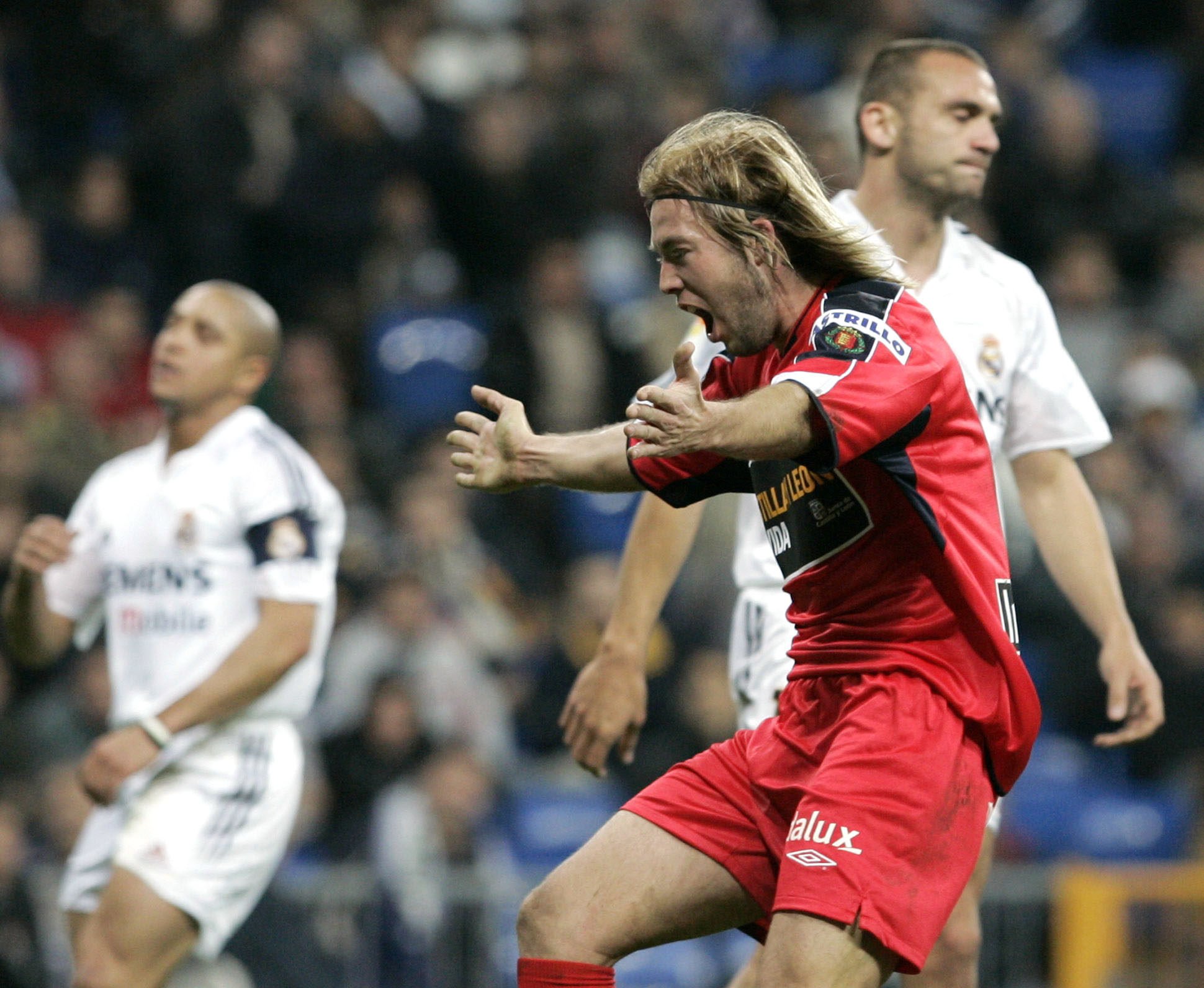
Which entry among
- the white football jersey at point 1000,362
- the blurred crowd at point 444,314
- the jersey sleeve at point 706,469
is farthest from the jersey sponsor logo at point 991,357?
the blurred crowd at point 444,314

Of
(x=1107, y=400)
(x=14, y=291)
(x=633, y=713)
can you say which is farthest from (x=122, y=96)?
(x=633, y=713)

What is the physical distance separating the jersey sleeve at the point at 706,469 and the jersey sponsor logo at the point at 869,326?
1.35 feet

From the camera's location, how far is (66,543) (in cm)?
579

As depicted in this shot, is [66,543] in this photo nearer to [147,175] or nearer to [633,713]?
[633,713]

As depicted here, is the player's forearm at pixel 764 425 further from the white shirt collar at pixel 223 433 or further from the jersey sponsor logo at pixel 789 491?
the white shirt collar at pixel 223 433

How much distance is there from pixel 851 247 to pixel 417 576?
227 inches

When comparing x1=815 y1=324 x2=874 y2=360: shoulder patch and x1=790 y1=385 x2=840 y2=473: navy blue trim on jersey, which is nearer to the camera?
x1=790 y1=385 x2=840 y2=473: navy blue trim on jersey

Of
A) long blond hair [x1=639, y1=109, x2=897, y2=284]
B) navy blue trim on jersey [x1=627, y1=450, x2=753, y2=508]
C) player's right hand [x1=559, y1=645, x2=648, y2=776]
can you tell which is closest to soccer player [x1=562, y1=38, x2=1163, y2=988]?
player's right hand [x1=559, y1=645, x2=648, y2=776]

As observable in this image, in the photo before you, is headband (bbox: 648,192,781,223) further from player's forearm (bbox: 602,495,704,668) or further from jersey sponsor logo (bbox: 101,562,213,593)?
jersey sponsor logo (bbox: 101,562,213,593)

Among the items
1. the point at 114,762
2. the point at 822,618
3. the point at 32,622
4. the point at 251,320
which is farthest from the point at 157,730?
the point at 822,618

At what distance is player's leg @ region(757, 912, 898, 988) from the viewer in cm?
375

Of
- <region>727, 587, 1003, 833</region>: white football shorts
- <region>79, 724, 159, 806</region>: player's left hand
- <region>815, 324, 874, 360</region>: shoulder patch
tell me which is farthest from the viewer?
<region>79, 724, 159, 806</region>: player's left hand

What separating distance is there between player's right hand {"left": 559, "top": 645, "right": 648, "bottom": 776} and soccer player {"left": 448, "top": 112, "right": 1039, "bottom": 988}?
0.70 meters

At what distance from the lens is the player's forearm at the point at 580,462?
402 cm
